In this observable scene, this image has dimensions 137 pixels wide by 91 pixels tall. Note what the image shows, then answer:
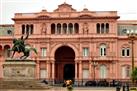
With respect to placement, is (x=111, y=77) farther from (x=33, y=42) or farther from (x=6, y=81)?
(x=6, y=81)

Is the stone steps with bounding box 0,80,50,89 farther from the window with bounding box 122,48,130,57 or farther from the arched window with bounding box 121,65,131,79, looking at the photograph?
the window with bounding box 122,48,130,57

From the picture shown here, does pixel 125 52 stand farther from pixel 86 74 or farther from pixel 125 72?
pixel 86 74

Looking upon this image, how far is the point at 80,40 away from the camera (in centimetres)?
8950

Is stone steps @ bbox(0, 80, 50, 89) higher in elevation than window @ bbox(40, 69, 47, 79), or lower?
lower

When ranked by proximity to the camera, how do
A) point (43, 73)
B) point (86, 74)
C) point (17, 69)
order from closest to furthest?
1. point (17, 69)
2. point (86, 74)
3. point (43, 73)

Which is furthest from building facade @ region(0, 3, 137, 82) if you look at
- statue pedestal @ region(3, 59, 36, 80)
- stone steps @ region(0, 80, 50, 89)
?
stone steps @ region(0, 80, 50, 89)

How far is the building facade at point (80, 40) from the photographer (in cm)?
8888

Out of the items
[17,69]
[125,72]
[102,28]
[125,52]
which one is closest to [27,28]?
[102,28]

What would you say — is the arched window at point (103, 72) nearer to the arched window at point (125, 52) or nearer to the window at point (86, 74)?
the window at point (86, 74)

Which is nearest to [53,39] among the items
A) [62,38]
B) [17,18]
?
[62,38]

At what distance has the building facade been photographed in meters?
88.9

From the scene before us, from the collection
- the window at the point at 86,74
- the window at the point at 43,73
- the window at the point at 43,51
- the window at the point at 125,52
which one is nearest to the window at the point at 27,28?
Answer: the window at the point at 43,51

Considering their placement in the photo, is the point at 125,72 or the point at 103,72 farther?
the point at 125,72

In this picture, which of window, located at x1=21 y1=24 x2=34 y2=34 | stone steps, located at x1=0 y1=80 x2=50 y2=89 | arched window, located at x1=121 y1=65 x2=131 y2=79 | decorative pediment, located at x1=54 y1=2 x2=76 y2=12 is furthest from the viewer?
window, located at x1=21 y1=24 x2=34 y2=34
